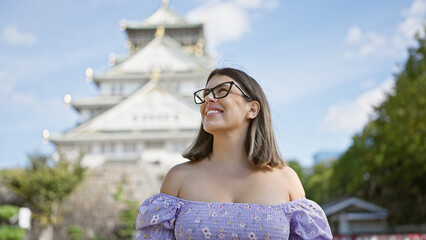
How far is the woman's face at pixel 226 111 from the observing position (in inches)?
75.2

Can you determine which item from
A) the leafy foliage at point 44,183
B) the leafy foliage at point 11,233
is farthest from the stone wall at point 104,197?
the leafy foliage at point 11,233

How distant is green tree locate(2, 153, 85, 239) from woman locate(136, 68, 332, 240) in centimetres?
1336

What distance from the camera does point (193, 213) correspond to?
5.72 ft

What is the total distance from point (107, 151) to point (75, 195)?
8155mm

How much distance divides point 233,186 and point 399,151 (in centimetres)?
1531

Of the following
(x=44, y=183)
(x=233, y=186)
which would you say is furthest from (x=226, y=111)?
(x=44, y=183)

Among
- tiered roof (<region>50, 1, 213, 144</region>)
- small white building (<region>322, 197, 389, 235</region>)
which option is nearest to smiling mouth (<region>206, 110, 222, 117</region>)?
small white building (<region>322, 197, 389, 235</region>)

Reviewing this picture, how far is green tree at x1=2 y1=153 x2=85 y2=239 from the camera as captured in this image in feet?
46.8

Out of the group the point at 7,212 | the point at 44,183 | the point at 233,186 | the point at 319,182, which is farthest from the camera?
the point at 319,182

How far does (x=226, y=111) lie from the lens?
6.29 feet

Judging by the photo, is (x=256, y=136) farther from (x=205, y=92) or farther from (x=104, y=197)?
(x=104, y=197)

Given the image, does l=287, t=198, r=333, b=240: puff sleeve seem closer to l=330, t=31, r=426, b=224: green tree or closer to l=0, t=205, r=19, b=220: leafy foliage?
l=330, t=31, r=426, b=224: green tree

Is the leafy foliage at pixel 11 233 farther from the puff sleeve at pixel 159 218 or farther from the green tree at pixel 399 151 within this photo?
the puff sleeve at pixel 159 218

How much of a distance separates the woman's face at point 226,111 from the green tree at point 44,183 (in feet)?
44.0
